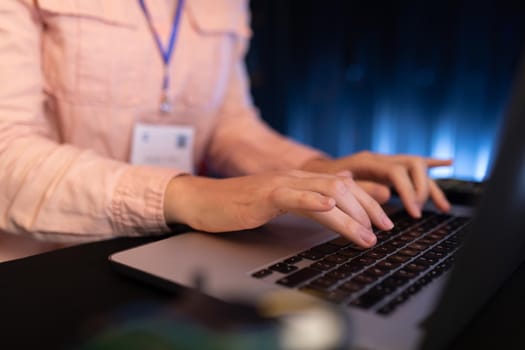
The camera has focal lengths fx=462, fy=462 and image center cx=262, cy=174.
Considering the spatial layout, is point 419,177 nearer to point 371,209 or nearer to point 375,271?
point 371,209

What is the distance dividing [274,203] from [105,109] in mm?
524

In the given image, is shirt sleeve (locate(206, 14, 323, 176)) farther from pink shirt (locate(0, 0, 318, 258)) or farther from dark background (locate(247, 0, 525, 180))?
dark background (locate(247, 0, 525, 180))

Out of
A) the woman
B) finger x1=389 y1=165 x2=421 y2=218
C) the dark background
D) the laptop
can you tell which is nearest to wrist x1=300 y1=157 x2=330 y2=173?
the woman

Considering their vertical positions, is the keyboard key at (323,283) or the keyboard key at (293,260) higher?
the keyboard key at (323,283)

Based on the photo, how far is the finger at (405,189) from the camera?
0.71 metres

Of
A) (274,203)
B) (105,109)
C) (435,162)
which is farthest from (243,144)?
(274,203)

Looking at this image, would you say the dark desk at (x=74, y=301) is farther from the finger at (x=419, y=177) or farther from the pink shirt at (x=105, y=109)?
the finger at (x=419, y=177)

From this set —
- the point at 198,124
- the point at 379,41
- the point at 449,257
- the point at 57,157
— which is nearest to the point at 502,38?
the point at 379,41

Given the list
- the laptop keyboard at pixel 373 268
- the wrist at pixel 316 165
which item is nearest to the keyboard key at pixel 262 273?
the laptop keyboard at pixel 373 268

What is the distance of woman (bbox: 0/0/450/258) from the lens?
1.87 feet

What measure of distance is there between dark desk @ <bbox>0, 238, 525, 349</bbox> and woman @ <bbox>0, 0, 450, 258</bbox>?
4.4 inches

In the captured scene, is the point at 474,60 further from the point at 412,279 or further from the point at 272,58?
the point at 412,279

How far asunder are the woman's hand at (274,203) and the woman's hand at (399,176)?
0.54 ft

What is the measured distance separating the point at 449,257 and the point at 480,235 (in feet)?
0.72
